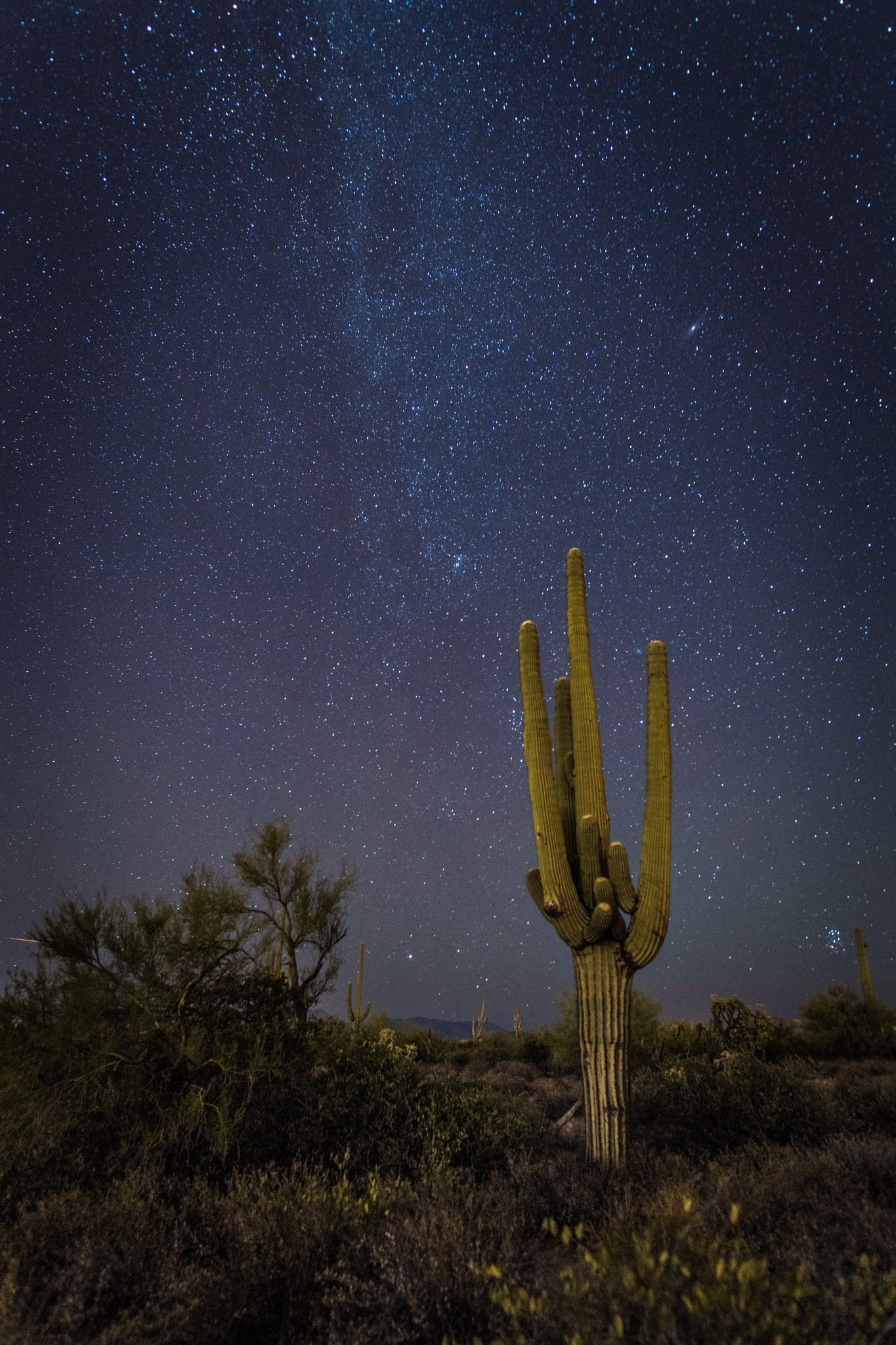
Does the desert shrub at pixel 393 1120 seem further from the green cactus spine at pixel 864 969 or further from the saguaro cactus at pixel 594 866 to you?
the green cactus spine at pixel 864 969

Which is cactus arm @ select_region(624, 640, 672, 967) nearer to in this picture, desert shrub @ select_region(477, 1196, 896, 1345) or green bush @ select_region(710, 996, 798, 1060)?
desert shrub @ select_region(477, 1196, 896, 1345)

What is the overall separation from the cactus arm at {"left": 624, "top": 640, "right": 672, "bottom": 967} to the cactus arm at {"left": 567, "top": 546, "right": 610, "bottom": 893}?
505 mm

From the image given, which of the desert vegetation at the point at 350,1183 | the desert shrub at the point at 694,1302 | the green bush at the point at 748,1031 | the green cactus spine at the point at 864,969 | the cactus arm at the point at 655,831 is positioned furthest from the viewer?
the green cactus spine at the point at 864,969

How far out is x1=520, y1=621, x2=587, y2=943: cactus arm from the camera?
7.08 m

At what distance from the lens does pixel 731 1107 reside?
764 centimetres

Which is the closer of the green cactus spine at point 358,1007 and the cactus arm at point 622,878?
the cactus arm at point 622,878

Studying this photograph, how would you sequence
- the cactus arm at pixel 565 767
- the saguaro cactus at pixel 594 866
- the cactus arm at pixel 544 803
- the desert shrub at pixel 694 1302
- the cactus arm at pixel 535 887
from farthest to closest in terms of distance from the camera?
1. the cactus arm at pixel 565 767
2. the cactus arm at pixel 535 887
3. the cactus arm at pixel 544 803
4. the saguaro cactus at pixel 594 866
5. the desert shrub at pixel 694 1302

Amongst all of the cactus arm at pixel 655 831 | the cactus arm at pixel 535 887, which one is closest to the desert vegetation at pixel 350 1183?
the cactus arm at pixel 655 831

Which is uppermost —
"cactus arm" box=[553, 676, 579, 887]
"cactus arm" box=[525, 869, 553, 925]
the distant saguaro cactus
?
"cactus arm" box=[553, 676, 579, 887]

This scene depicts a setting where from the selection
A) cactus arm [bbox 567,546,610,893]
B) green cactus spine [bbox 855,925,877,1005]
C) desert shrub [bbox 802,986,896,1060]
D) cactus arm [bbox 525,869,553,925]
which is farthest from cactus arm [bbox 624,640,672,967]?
green cactus spine [bbox 855,925,877,1005]

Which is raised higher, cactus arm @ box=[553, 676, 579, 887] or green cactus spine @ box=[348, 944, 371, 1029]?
cactus arm @ box=[553, 676, 579, 887]

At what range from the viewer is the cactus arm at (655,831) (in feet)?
22.8

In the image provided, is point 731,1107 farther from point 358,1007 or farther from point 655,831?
point 358,1007

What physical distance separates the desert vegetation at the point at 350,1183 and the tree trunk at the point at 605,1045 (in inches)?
12.6
